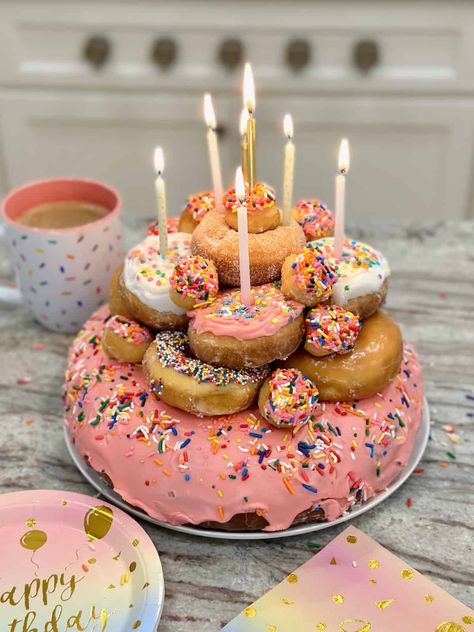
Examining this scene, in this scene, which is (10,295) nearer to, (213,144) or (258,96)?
(213,144)

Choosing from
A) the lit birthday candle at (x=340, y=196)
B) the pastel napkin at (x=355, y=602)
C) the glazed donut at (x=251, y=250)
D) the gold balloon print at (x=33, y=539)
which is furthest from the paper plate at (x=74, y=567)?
the lit birthday candle at (x=340, y=196)

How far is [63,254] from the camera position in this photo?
1.29m

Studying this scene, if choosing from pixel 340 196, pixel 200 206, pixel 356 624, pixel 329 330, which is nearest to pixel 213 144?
pixel 200 206

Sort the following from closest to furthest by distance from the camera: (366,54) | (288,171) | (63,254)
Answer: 1. (288,171)
2. (63,254)
3. (366,54)

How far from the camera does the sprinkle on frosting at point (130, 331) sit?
1.03 metres

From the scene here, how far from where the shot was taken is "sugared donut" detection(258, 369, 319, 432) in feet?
2.99

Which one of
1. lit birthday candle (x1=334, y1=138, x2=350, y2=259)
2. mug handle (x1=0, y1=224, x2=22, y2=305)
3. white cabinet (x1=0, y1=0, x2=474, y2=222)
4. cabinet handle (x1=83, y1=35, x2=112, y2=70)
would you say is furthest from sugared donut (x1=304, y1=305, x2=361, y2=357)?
cabinet handle (x1=83, y1=35, x2=112, y2=70)

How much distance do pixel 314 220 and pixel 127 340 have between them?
32 centimetres

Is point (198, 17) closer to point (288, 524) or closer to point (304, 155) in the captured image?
point (304, 155)

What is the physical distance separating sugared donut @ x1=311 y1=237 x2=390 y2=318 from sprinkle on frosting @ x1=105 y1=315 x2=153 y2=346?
0.26 meters

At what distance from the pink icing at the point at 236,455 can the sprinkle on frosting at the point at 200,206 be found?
259 millimetres

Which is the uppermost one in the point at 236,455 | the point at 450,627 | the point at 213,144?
the point at 213,144

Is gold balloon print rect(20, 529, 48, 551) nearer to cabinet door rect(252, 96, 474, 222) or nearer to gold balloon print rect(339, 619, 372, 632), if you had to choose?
gold balloon print rect(339, 619, 372, 632)

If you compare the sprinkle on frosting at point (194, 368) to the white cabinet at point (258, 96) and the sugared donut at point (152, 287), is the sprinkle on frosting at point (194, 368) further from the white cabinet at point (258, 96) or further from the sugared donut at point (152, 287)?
the white cabinet at point (258, 96)
